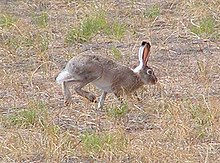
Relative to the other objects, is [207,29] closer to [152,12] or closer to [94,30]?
[152,12]

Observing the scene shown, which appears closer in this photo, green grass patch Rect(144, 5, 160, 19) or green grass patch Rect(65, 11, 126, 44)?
green grass patch Rect(65, 11, 126, 44)

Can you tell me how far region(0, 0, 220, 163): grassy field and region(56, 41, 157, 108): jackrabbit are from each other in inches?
4.7

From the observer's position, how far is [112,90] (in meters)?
7.79

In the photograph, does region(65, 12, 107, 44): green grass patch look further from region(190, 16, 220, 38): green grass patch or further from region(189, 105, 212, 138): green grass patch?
region(189, 105, 212, 138): green grass patch

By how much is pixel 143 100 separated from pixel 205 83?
26.8 inches

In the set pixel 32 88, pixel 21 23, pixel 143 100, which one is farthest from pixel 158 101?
pixel 21 23

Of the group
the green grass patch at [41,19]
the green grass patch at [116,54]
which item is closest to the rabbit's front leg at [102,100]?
the green grass patch at [116,54]

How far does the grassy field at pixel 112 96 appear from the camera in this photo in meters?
6.44

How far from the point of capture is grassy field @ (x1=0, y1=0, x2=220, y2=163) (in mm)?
6441

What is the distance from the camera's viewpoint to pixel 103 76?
25.4ft

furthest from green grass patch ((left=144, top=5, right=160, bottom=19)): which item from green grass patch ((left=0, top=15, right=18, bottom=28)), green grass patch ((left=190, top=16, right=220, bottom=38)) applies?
green grass patch ((left=0, top=15, right=18, bottom=28))

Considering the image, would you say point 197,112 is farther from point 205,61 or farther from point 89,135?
point 205,61

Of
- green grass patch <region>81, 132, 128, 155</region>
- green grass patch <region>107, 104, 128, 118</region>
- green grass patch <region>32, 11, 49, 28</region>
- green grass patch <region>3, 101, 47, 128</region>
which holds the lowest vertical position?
green grass patch <region>32, 11, 49, 28</region>

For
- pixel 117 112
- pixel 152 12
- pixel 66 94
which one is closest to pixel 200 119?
pixel 117 112
